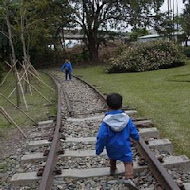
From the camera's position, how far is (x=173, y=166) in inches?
185

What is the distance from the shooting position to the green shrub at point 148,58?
77.4ft

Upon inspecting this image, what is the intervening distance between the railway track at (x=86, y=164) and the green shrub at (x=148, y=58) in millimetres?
16603

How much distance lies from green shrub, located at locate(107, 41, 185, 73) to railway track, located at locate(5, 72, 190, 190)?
16.6 meters

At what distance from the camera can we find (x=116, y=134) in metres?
4.38

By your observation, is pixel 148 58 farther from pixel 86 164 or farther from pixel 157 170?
pixel 157 170

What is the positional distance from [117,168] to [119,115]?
0.83 meters

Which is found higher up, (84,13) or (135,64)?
(84,13)

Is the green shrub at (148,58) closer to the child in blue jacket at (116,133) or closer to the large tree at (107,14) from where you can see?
the large tree at (107,14)

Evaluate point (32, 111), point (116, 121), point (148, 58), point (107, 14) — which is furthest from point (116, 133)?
point (107, 14)

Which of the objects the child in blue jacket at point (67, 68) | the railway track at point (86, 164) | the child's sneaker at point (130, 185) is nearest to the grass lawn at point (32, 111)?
the railway track at point (86, 164)

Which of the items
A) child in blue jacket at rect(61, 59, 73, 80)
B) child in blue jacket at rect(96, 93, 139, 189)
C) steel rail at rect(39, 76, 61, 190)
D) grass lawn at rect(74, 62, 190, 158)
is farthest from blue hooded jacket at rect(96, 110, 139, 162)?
child in blue jacket at rect(61, 59, 73, 80)

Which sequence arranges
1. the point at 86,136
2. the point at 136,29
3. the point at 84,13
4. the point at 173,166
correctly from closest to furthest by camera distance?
the point at 173,166 < the point at 86,136 < the point at 84,13 < the point at 136,29

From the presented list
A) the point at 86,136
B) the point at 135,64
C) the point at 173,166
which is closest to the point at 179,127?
the point at 86,136

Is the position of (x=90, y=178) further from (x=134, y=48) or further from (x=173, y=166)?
(x=134, y=48)
